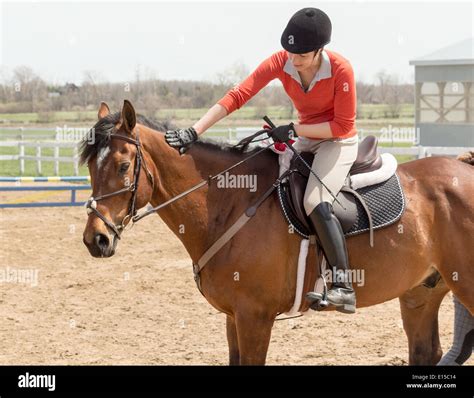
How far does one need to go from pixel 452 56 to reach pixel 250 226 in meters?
22.4

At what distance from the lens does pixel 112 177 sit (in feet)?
14.3

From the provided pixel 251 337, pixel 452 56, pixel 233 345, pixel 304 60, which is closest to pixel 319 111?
pixel 304 60

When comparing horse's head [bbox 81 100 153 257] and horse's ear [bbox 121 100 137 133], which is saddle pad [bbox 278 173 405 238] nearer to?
horse's head [bbox 81 100 153 257]

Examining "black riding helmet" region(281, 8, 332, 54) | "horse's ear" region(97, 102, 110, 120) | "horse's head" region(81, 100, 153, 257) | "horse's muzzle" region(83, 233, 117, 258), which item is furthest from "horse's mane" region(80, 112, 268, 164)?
"black riding helmet" region(281, 8, 332, 54)

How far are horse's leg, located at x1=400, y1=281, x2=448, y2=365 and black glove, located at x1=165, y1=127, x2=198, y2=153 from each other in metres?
1.97

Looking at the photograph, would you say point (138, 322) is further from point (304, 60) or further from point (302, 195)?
point (304, 60)

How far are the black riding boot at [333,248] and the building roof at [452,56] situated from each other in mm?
21596

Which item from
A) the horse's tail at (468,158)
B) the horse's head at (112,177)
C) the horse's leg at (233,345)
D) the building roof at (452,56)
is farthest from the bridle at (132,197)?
the building roof at (452,56)

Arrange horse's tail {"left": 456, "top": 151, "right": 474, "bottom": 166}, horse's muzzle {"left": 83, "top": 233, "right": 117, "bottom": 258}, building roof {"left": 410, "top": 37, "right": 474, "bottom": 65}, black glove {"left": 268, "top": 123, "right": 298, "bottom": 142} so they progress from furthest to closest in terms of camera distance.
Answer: building roof {"left": 410, "top": 37, "right": 474, "bottom": 65}
horse's tail {"left": 456, "top": 151, "right": 474, "bottom": 166}
black glove {"left": 268, "top": 123, "right": 298, "bottom": 142}
horse's muzzle {"left": 83, "top": 233, "right": 117, "bottom": 258}

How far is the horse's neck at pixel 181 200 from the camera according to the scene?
462 cm

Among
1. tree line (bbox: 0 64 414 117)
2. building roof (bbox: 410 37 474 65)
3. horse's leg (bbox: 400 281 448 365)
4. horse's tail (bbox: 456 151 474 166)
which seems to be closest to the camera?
horse's leg (bbox: 400 281 448 365)

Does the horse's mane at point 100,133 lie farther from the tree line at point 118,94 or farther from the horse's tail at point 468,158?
the tree line at point 118,94

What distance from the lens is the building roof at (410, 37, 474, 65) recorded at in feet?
80.6

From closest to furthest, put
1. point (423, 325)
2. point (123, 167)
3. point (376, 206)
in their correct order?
point (123, 167) → point (376, 206) → point (423, 325)
